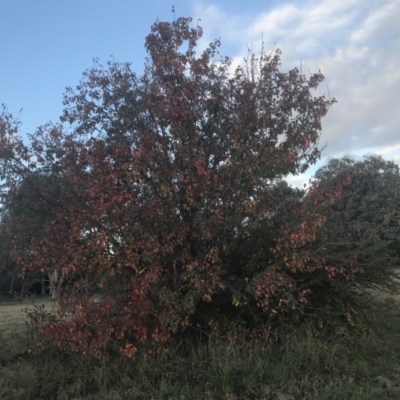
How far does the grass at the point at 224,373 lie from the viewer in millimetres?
6227

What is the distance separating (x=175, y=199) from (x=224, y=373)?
2667mm

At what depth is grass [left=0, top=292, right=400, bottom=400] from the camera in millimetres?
6227

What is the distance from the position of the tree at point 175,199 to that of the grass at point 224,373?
0.40 meters

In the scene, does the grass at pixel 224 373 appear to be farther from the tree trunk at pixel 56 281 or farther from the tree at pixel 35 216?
the tree at pixel 35 216

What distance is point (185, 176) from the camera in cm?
772

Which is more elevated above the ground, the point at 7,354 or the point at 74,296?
the point at 74,296

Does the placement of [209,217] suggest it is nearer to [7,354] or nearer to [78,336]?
[78,336]

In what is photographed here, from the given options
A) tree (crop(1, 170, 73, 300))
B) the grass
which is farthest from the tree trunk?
the grass

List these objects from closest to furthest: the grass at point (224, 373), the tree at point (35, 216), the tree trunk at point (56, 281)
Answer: the grass at point (224, 373) < the tree at point (35, 216) < the tree trunk at point (56, 281)

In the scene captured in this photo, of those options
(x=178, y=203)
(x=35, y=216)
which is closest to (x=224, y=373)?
(x=178, y=203)

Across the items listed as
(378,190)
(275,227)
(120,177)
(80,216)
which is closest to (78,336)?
(80,216)

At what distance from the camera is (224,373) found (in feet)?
21.4

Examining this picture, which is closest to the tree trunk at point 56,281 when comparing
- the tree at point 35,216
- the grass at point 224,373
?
the tree at point 35,216

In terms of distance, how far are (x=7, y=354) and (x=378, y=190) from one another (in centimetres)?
2882
